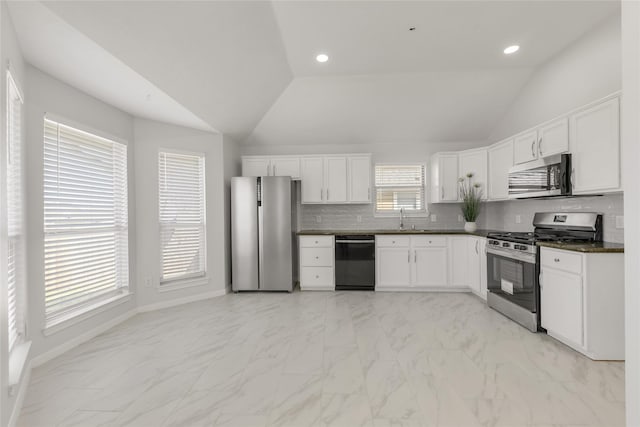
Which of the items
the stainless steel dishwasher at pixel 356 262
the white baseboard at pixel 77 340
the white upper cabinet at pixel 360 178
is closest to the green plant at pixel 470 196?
the white upper cabinet at pixel 360 178

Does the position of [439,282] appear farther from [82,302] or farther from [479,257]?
[82,302]

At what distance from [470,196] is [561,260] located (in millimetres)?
2037

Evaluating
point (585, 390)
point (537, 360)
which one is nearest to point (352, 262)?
point (537, 360)

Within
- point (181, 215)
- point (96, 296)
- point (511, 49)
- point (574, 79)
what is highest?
point (511, 49)

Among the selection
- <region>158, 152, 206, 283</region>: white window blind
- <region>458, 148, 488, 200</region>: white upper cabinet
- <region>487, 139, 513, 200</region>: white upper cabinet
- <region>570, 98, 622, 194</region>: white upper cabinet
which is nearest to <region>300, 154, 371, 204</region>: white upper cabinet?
<region>458, 148, 488, 200</region>: white upper cabinet

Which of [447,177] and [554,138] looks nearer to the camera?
[554,138]

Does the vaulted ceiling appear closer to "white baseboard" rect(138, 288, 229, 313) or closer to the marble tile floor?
"white baseboard" rect(138, 288, 229, 313)

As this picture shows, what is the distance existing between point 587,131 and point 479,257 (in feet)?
6.31

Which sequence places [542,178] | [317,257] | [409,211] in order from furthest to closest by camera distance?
[409,211], [317,257], [542,178]

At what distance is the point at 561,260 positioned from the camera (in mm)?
2711

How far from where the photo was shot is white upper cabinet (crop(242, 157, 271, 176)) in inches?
196

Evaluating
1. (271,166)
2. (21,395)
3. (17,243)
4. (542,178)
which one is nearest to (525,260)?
(542,178)

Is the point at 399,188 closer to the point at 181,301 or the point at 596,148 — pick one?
the point at 596,148

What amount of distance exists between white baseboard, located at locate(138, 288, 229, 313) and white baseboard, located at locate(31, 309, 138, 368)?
178mm
